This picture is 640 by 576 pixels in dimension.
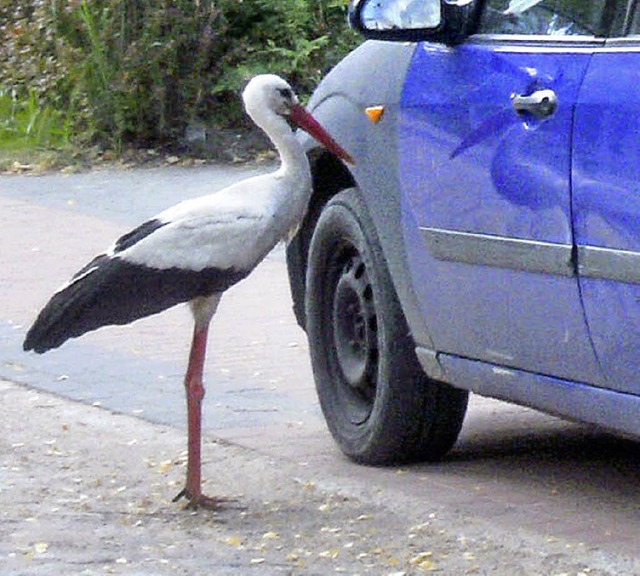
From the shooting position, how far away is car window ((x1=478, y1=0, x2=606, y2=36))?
212 inches

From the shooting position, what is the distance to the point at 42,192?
14242 mm

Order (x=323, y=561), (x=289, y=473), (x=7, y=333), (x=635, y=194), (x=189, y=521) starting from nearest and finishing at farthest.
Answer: (x=635, y=194) < (x=323, y=561) < (x=189, y=521) < (x=289, y=473) < (x=7, y=333)

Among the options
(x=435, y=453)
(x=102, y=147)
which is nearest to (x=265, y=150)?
(x=102, y=147)

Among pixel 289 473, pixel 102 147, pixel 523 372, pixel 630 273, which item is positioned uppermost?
pixel 630 273

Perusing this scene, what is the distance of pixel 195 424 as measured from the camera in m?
6.18

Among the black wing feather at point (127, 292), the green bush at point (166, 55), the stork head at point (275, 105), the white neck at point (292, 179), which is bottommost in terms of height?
the green bush at point (166, 55)

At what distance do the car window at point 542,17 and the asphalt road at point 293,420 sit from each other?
1451mm

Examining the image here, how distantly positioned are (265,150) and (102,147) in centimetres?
134

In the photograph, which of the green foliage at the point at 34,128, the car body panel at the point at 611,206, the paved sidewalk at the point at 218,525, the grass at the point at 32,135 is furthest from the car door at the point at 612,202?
the green foliage at the point at 34,128

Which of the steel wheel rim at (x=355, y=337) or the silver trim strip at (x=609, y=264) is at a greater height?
the silver trim strip at (x=609, y=264)

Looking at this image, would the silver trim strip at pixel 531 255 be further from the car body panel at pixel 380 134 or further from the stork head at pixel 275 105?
the stork head at pixel 275 105

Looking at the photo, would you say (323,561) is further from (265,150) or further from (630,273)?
(265,150)

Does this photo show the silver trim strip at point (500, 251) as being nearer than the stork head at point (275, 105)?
Yes

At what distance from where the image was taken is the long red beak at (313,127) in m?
6.29
